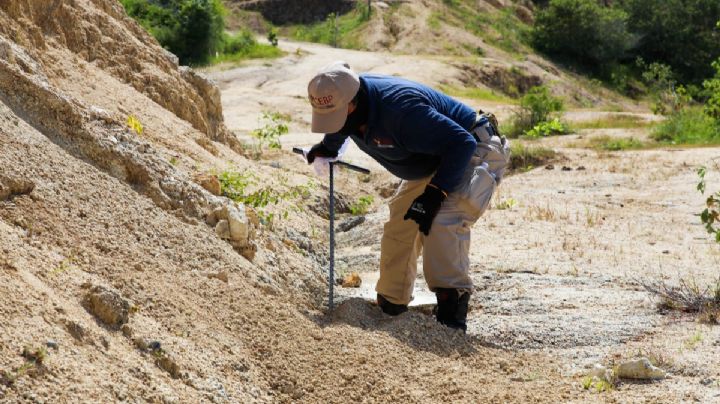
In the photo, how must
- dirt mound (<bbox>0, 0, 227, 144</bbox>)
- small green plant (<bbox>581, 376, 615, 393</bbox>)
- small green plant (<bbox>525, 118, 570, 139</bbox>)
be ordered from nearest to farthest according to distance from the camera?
1. small green plant (<bbox>581, 376, 615, 393</bbox>)
2. dirt mound (<bbox>0, 0, 227, 144</bbox>)
3. small green plant (<bbox>525, 118, 570, 139</bbox>)

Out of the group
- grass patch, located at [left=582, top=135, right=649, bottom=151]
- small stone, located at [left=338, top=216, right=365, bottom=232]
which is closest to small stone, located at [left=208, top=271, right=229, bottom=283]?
small stone, located at [left=338, top=216, right=365, bottom=232]

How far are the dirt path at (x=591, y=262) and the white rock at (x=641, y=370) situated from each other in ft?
0.18

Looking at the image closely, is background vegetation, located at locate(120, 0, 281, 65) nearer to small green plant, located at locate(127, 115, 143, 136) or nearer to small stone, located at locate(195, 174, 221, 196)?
small green plant, located at locate(127, 115, 143, 136)

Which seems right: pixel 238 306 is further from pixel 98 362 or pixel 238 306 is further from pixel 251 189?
pixel 251 189

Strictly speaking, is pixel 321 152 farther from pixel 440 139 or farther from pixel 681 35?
pixel 681 35

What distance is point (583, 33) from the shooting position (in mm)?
35281

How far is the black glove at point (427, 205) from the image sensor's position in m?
4.37

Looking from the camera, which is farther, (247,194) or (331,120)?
(247,194)

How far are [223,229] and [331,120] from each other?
0.95m

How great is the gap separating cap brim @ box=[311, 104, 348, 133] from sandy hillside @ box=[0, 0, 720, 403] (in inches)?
31.6

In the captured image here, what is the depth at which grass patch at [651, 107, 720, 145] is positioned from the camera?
14203mm

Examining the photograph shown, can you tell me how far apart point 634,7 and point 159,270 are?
3699 cm

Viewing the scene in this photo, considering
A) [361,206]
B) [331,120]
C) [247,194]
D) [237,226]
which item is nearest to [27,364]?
[331,120]

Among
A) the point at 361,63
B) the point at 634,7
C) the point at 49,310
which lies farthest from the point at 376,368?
the point at 634,7
